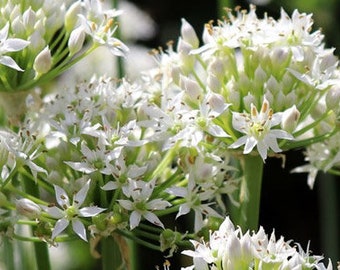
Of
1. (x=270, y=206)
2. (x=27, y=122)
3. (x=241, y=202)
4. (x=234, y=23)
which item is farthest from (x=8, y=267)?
(x=270, y=206)

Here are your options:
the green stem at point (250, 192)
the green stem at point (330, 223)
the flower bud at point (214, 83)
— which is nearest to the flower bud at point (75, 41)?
the flower bud at point (214, 83)

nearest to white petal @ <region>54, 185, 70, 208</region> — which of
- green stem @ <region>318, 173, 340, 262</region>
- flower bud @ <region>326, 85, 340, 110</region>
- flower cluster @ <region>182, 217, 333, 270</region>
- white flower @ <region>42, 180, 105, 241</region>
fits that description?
white flower @ <region>42, 180, 105, 241</region>

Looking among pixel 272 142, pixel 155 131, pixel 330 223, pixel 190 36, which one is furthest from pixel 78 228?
pixel 330 223

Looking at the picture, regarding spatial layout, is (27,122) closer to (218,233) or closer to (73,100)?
(73,100)

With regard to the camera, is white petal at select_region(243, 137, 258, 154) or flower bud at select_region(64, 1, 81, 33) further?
flower bud at select_region(64, 1, 81, 33)

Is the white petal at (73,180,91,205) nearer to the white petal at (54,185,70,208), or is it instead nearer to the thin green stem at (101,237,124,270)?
the white petal at (54,185,70,208)

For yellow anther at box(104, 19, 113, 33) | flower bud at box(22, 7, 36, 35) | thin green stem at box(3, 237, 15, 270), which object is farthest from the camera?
thin green stem at box(3, 237, 15, 270)
